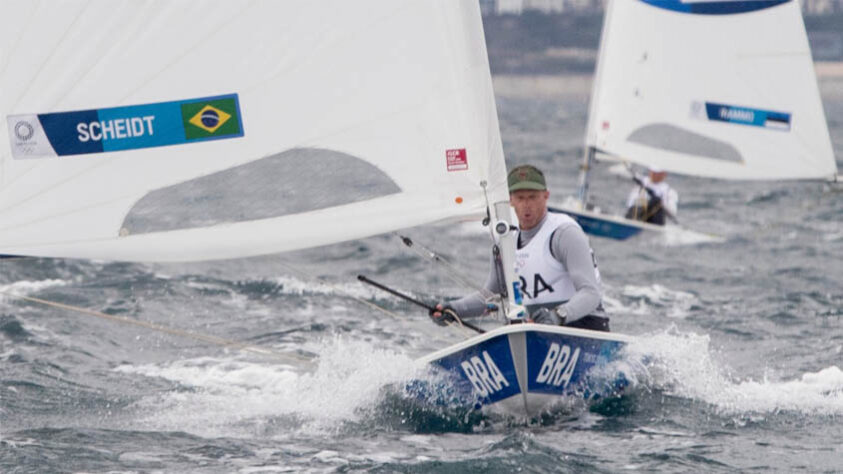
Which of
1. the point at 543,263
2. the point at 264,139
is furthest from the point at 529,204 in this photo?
the point at 264,139

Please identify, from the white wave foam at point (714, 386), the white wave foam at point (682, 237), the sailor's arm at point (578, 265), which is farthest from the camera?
the white wave foam at point (682, 237)

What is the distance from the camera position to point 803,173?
1383 cm

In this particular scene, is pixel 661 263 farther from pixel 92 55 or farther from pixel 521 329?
pixel 92 55

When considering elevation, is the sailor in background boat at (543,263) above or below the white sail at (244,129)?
below

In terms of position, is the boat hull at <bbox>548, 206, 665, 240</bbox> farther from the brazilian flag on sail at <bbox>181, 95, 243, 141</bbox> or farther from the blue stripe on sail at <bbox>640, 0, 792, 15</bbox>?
the brazilian flag on sail at <bbox>181, 95, 243, 141</bbox>

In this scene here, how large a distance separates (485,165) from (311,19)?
3.03 ft

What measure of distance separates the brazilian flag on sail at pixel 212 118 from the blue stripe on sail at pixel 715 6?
30.1 feet

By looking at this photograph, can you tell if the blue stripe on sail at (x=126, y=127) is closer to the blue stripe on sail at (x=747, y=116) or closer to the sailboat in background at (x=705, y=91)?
the sailboat in background at (x=705, y=91)

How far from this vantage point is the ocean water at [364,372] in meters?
5.09

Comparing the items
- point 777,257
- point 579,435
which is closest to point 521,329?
point 579,435

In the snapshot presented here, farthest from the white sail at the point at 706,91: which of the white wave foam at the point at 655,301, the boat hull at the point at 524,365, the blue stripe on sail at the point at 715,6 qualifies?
the boat hull at the point at 524,365

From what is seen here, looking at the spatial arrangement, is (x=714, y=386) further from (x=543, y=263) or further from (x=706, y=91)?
(x=706, y=91)

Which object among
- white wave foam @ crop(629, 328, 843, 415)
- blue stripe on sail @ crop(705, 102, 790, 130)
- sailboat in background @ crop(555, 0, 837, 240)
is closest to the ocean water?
white wave foam @ crop(629, 328, 843, 415)

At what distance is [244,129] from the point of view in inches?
202
